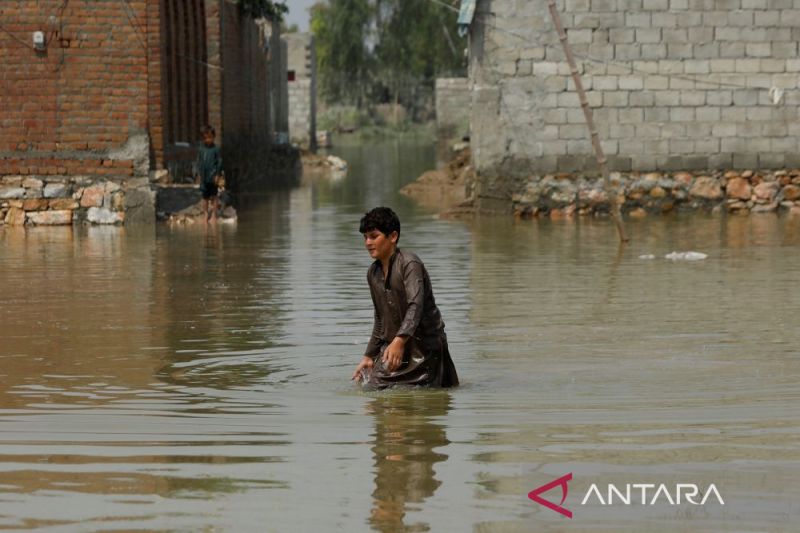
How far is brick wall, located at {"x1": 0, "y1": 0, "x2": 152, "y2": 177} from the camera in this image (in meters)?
22.0

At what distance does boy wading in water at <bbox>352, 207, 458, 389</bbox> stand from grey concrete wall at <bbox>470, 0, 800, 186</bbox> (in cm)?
1435

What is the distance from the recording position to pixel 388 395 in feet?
28.2

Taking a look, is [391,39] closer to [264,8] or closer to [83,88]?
[264,8]

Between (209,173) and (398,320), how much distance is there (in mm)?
13990

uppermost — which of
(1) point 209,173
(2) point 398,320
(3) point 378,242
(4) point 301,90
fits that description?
(4) point 301,90

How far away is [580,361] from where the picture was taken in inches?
393

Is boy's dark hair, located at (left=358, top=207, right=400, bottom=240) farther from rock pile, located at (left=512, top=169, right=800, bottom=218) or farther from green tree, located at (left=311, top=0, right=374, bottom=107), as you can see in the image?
green tree, located at (left=311, top=0, right=374, bottom=107)

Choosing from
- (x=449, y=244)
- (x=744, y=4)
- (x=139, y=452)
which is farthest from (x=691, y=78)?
(x=139, y=452)

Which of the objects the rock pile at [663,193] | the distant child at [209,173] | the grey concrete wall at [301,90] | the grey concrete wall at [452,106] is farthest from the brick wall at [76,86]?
the grey concrete wall at [301,90]

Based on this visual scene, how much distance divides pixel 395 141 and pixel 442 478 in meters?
70.8

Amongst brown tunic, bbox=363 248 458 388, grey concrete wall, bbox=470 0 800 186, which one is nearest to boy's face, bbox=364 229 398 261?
brown tunic, bbox=363 248 458 388

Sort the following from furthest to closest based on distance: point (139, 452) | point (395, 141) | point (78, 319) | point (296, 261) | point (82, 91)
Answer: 1. point (395, 141)
2. point (82, 91)
3. point (296, 261)
4. point (78, 319)
5. point (139, 452)

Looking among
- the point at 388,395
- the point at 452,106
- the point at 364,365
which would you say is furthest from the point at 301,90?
the point at 388,395

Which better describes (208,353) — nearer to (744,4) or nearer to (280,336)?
(280,336)
